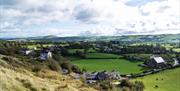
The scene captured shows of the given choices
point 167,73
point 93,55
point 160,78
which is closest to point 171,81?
point 160,78

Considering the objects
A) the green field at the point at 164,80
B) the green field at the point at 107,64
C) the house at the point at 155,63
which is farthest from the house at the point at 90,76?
the house at the point at 155,63

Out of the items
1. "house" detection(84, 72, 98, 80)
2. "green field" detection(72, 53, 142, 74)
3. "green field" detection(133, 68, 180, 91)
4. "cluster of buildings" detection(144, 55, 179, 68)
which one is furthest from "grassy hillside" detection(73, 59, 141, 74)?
"green field" detection(133, 68, 180, 91)

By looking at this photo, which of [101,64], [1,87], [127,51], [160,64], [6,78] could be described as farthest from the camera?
[127,51]

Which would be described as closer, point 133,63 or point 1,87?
point 1,87

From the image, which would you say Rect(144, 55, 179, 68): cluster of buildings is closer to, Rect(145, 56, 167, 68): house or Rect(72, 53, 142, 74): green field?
Rect(145, 56, 167, 68): house

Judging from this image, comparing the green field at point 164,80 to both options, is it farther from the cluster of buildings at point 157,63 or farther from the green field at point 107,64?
the cluster of buildings at point 157,63

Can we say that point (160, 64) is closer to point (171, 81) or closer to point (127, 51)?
point (127, 51)
